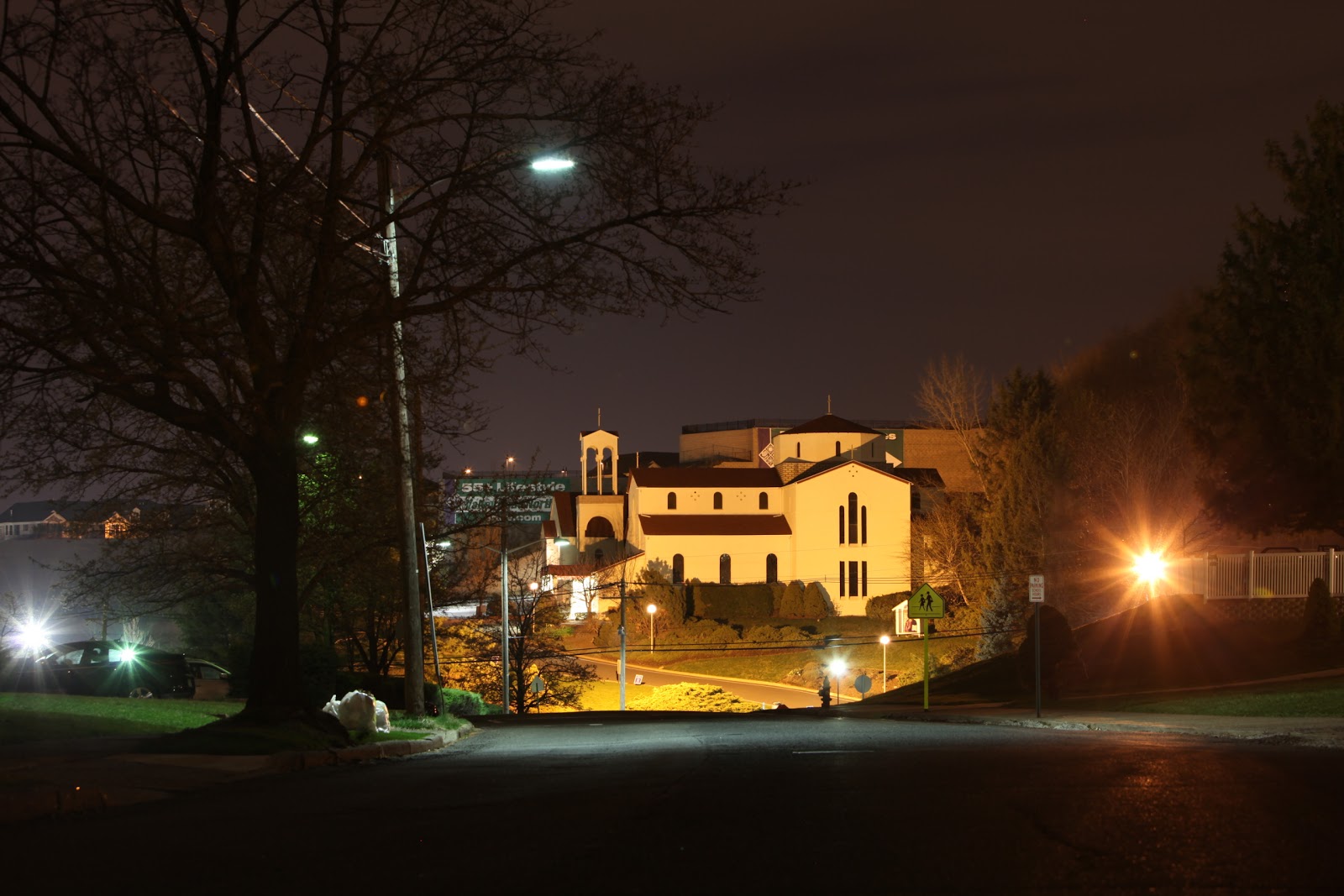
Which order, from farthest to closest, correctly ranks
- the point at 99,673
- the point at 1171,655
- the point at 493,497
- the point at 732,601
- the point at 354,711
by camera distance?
the point at 732,601 → the point at 493,497 → the point at 1171,655 → the point at 99,673 → the point at 354,711

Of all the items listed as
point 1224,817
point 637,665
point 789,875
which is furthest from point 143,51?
point 637,665

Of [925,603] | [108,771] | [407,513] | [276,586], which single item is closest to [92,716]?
[276,586]

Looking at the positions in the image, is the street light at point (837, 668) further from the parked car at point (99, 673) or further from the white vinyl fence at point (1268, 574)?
the parked car at point (99, 673)

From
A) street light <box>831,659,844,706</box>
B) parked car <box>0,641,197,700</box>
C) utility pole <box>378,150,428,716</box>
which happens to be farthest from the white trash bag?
street light <box>831,659,844,706</box>

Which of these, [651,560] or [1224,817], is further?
[651,560]

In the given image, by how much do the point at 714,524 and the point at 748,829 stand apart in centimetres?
8444

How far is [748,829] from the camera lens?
870cm

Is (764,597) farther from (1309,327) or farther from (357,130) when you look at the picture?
(357,130)

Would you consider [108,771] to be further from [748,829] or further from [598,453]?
[598,453]

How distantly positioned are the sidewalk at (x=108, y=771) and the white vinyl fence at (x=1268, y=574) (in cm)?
2464

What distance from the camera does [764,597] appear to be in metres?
85.5

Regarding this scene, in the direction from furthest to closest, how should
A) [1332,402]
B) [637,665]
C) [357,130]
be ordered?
[637,665], [1332,402], [357,130]

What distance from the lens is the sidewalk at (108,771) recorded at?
1099 centimetres

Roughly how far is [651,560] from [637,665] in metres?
17.6
